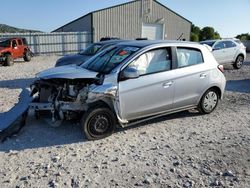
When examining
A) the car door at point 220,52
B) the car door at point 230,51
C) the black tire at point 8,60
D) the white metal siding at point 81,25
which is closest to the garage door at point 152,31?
the white metal siding at point 81,25

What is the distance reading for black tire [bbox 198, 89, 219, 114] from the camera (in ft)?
23.9

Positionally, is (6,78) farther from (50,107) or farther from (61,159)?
(61,159)

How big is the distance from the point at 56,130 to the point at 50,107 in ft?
1.81

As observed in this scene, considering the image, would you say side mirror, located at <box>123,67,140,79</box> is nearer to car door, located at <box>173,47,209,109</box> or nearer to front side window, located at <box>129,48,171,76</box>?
front side window, located at <box>129,48,171,76</box>

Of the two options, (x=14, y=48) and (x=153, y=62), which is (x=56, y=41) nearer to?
(x=14, y=48)

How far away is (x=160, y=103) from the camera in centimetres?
638

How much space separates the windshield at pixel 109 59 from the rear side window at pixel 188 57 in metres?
1.00

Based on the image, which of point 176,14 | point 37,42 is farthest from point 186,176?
point 176,14

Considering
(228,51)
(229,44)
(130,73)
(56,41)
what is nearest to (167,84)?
(130,73)

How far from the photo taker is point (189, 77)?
674 cm

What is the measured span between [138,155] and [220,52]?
41.1 feet

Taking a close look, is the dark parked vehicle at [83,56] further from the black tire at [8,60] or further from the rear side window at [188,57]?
the black tire at [8,60]

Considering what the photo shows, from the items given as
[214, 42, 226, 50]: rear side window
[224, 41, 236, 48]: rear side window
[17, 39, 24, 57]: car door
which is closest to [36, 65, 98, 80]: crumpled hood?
[214, 42, 226, 50]: rear side window

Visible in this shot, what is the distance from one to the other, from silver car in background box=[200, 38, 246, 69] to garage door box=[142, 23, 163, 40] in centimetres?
1972
